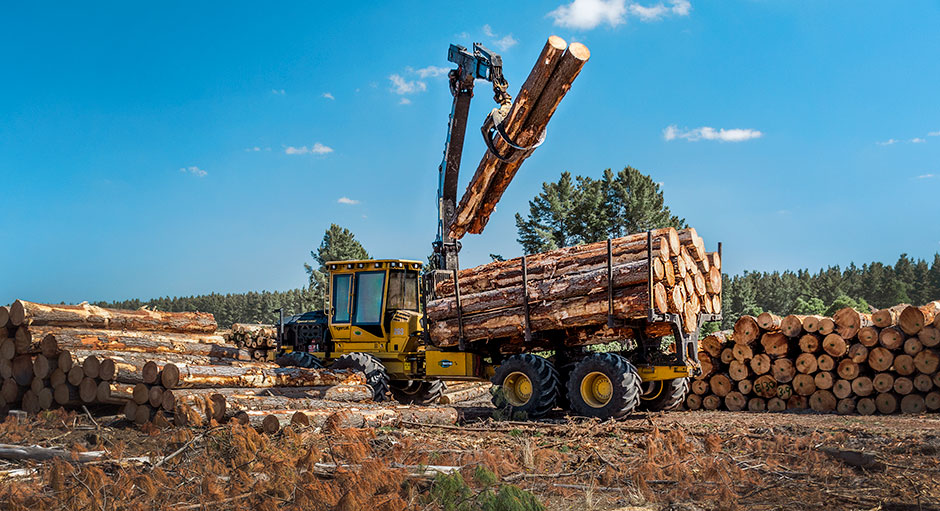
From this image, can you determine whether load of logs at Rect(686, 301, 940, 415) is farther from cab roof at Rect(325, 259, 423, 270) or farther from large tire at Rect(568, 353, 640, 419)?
cab roof at Rect(325, 259, 423, 270)

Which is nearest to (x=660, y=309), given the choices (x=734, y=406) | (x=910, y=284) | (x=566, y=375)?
(x=566, y=375)

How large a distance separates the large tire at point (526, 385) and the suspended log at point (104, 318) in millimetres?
4996

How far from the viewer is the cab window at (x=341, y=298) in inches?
499

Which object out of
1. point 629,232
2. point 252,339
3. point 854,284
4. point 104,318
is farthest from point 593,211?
point 854,284

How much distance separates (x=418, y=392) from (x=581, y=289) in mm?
4640

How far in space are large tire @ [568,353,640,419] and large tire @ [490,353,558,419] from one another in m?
0.34

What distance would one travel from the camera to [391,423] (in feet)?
29.1

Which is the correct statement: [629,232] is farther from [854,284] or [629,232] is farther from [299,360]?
[854,284]

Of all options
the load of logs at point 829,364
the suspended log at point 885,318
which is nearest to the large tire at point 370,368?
the load of logs at point 829,364

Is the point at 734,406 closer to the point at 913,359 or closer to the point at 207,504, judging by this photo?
the point at 913,359

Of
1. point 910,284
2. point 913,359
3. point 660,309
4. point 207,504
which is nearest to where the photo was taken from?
point 207,504

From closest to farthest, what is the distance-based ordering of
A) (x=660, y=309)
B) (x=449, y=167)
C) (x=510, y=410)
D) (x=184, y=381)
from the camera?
1. (x=184, y=381)
2. (x=660, y=309)
3. (x=510, y=410)
4. (x=449, y=167)

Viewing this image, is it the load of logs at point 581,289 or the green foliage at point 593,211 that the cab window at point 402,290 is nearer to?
the load of logs at point 581,289

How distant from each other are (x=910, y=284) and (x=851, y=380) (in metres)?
48.2
